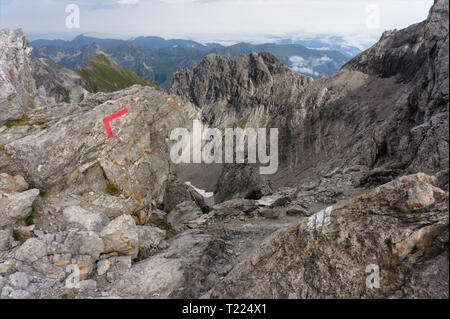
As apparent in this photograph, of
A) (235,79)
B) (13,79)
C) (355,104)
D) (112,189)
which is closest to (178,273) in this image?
(112,189)

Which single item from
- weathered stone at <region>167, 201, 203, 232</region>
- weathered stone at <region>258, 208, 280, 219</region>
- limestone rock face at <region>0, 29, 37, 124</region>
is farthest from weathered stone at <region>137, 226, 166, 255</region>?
limestone rock face at <region>0, 29, 37, 124</region>

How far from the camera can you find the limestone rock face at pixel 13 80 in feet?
57.8

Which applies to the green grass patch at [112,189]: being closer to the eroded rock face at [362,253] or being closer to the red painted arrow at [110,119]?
the red painted arrow at [110,119]

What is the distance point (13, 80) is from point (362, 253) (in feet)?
104

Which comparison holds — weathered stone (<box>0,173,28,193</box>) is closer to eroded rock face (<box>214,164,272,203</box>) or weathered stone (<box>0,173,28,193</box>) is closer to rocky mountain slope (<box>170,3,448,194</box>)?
rocky mountain slope (<box>170,3,448,194</box>)

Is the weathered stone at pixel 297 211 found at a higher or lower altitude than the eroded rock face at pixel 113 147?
lower

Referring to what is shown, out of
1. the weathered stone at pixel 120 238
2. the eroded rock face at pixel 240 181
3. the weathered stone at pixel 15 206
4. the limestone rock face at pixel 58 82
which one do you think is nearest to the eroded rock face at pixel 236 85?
the limestone rock face at pixel 58 82

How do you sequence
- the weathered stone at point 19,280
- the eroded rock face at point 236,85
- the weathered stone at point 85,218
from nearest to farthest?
the weathered stone at point 19,280
the weathered stone at point 85,218
the eroded rock face at point 236,85

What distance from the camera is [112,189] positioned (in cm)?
1512

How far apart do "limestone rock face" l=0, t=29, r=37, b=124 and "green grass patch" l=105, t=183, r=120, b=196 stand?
9674mm

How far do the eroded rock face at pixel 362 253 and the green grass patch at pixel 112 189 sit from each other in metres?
9.76

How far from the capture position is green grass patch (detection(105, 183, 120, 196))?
14.9 metres
